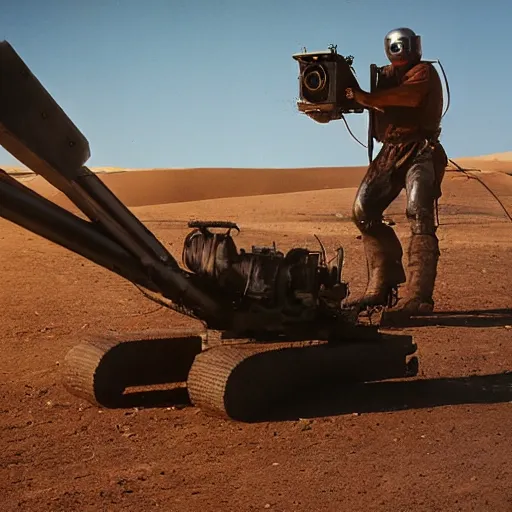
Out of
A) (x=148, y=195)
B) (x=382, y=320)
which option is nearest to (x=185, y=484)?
(x=382, y=320)

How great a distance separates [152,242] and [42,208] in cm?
79

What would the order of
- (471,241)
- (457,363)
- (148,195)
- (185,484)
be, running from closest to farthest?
1. (185,484)
2. (457,363)
3. (471,241)
4. (148,195)

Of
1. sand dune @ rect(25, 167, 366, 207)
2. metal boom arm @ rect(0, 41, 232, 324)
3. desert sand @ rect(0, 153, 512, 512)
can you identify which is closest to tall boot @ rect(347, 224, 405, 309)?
desert sand @ rect(0, 153, 512, 512)

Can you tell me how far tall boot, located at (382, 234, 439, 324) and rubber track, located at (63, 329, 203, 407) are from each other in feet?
10.7

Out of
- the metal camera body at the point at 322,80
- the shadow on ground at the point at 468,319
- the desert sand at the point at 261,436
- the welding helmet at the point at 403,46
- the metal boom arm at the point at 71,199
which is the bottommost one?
the desert sand at the point at 261,436

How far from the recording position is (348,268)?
12.7 metres

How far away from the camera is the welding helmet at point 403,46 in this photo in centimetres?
920

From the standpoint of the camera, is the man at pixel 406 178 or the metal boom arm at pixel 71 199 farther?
the man at pixel 406 178

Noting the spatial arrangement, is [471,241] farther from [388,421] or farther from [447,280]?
[388,421]

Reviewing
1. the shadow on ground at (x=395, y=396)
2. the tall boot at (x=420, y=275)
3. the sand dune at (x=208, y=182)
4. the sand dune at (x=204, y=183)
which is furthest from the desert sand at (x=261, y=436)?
the sand dune at (x=204, y=183)

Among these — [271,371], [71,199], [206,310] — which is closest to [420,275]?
[206,310]

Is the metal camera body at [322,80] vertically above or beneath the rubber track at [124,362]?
above

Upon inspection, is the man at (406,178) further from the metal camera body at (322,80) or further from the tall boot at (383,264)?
the metal camera body at (322,80)

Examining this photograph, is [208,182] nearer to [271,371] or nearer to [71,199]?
[271,371]
